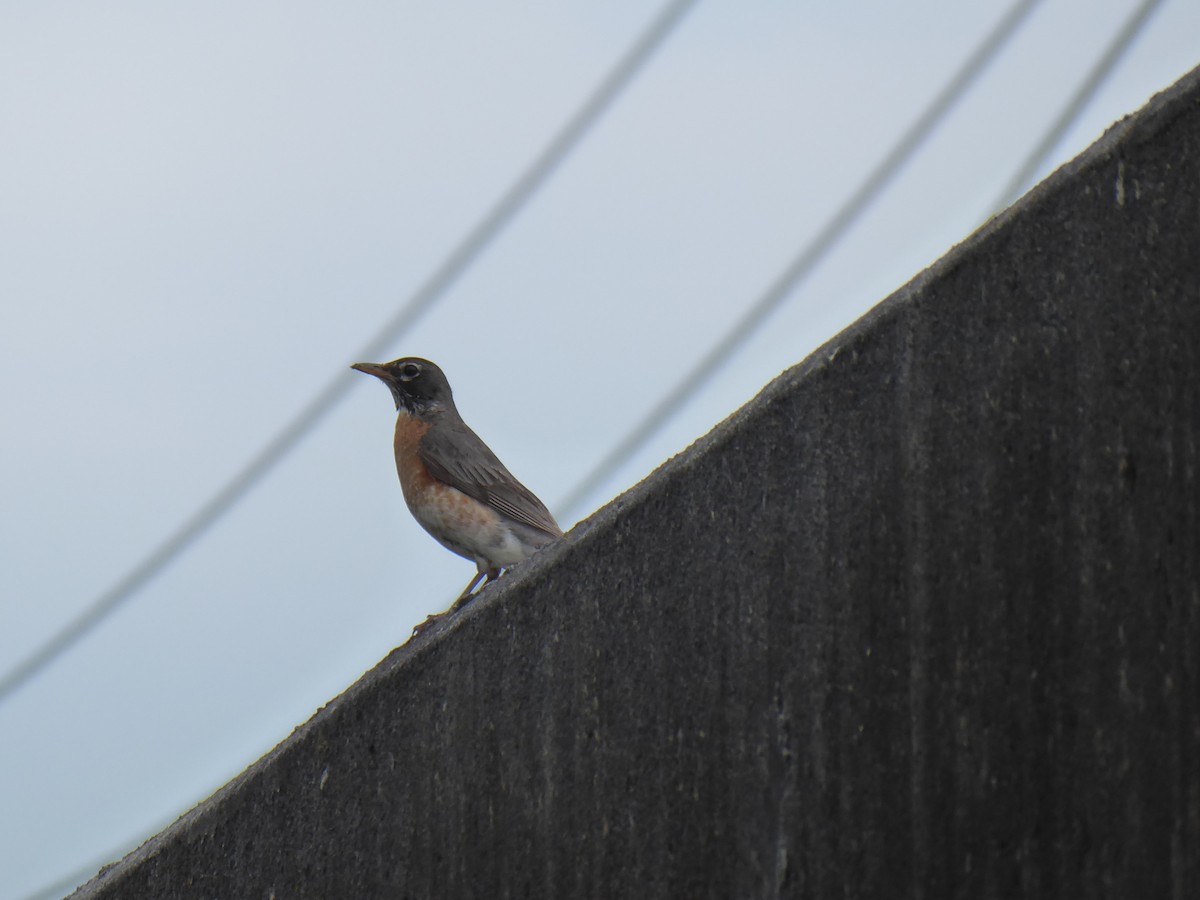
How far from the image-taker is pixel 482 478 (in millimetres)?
8125

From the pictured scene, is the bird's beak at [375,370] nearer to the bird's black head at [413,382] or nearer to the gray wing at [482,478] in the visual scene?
the bird's black head at [413,382]

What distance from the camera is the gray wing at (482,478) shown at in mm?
7996

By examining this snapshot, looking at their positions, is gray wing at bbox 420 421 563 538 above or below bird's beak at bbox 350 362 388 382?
below

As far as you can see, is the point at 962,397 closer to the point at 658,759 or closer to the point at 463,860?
the point at 658,759

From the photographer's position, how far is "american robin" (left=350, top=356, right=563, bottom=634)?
312 inches

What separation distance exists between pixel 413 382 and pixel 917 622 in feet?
22.6

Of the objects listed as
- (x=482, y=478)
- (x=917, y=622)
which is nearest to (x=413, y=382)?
(x=482, y=478)

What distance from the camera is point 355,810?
142 inches

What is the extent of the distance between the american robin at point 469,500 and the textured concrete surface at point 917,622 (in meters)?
4.52

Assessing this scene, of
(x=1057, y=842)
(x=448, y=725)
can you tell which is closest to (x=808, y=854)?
(x=1057, y=842)

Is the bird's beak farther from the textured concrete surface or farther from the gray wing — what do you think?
the textured concrete surface

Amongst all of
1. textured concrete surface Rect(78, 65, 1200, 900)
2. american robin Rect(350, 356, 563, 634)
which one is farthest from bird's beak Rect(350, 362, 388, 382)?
textured concrete surface Rect(78, 65, 1200, 900)

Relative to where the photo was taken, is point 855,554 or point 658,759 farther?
point 658,759

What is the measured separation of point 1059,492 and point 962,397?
0.86ft
